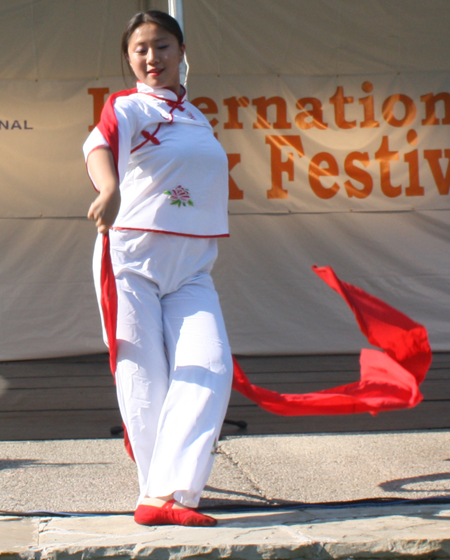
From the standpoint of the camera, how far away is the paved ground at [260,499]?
5.27 ft

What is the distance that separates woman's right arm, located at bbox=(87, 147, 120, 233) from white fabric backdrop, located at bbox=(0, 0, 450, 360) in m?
3.33

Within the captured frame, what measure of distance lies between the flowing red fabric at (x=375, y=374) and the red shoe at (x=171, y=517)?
0.34 meters

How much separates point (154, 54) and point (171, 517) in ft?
3.78

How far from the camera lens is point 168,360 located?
1.87 metres

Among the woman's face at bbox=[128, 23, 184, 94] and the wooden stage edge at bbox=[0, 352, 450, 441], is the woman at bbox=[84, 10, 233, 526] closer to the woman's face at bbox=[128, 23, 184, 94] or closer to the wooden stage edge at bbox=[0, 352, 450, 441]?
the woman's face at bbox=[128, 23, 184, 94]

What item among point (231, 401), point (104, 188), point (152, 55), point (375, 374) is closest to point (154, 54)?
point (152, 55)

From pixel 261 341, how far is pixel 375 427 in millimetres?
2091

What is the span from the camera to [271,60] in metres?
5.08

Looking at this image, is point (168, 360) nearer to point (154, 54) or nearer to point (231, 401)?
point (154, 54)

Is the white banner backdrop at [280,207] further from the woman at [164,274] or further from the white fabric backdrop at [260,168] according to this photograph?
the woman at [164,274]

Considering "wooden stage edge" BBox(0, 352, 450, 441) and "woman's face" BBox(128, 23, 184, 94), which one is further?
"wooden stage edge" BBox(0, 352, 450, 441)

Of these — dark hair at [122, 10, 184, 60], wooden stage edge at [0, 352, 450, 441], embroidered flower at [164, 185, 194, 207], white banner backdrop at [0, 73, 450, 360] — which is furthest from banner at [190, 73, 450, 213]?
embroidered flower at [164, 185, 194, 207]

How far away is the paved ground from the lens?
1607 mm

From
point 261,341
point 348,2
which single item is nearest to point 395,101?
point 348,2
